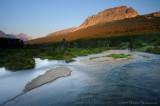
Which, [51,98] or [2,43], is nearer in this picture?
[51,98]

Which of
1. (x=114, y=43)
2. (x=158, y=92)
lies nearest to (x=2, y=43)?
(x=158, y=92)

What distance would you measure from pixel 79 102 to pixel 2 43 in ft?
154

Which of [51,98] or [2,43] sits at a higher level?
[2,43]

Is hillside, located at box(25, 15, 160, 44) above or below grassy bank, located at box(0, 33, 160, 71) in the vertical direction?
above

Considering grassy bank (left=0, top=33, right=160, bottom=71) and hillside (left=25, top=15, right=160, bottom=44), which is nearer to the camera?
grassy bank (left=0, top=33, right=160, bottom=71)

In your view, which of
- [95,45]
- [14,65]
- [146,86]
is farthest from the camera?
[95,45]

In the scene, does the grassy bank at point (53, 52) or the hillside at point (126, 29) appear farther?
the hillside at point (126, 29)

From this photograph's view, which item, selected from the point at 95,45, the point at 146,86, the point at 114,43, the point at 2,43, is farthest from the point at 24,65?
the point at 114,43

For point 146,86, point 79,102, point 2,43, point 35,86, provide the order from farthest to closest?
point 2,43 → point 35,86 → point 146,86 → point 79,102

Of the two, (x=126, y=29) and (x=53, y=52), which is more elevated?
(x=126, y=29)

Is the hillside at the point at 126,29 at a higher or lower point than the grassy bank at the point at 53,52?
higher

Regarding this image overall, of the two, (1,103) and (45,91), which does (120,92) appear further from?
(1,103)

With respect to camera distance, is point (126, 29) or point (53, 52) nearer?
point (53, 52)

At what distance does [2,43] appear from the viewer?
40188 mm
